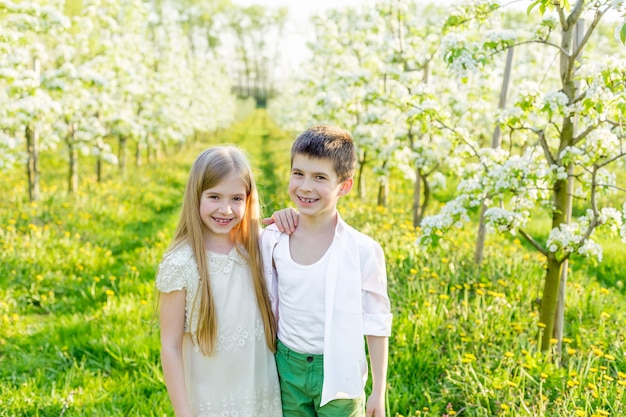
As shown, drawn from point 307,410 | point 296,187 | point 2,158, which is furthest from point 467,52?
point 2,158

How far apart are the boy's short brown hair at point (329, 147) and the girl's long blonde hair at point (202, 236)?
0.26 m

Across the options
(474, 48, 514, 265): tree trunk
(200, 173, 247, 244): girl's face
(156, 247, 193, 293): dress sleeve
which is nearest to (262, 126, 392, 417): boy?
(200, 173, 247, 244): girl's face

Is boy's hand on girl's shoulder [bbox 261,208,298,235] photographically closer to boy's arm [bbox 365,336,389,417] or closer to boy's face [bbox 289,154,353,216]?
boy's face [bbox 289,154,353,216]

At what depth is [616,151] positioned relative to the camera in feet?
10.8

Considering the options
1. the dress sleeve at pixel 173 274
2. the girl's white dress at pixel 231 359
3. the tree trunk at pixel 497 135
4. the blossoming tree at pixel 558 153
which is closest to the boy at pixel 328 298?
the girl's white dress at pixel 231 359

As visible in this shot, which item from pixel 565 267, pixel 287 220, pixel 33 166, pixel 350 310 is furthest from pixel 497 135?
pixel 33 166

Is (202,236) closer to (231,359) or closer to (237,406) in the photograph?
(231,359)

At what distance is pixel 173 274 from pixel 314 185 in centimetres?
65

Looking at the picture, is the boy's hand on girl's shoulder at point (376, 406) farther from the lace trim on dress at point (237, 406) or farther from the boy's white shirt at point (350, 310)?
the lace trim on dress at point (237, 406)

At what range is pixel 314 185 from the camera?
2066 millimetres

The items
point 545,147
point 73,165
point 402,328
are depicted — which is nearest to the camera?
point 545,147

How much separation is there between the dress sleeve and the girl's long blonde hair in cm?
5

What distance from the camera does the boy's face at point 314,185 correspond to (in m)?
2.07

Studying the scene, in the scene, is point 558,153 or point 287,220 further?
point 558,153
